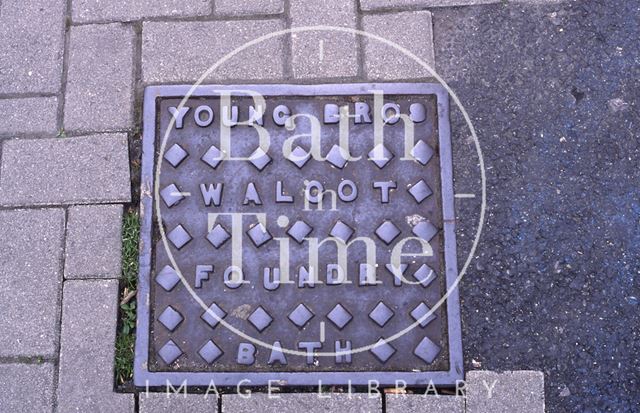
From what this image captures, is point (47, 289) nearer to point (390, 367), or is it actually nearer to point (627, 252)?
point (390, 367)

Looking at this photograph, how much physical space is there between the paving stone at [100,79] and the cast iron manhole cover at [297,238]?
0.13m

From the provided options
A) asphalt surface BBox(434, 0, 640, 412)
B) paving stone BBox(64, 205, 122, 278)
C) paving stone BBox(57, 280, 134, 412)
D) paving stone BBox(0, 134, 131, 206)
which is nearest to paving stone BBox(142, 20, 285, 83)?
paving stone BBox(0, 134, 131, 206)

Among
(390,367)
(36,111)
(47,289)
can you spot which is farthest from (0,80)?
(390,367)

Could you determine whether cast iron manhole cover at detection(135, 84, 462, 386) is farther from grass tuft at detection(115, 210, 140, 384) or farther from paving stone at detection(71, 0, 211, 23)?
paving stone at detection(71, 0, 211, 23)

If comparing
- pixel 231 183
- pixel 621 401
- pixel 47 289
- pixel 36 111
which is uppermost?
pixel 36 111

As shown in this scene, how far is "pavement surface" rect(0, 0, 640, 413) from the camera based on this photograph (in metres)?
2.25


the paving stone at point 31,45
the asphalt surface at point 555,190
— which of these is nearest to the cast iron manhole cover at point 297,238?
the asphalt surface at point 555,190

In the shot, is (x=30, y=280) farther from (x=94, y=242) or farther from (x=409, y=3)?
(x=409, y=3)

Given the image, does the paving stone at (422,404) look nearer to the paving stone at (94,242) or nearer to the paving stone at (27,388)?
the paving stone at (94,242)

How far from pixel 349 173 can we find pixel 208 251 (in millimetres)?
606

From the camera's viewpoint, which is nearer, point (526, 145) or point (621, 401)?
point (621, 401)

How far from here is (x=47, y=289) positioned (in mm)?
2330

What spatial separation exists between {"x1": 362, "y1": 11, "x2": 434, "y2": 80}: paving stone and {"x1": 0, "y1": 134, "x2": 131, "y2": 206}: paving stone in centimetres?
103

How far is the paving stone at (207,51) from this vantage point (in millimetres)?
2504
